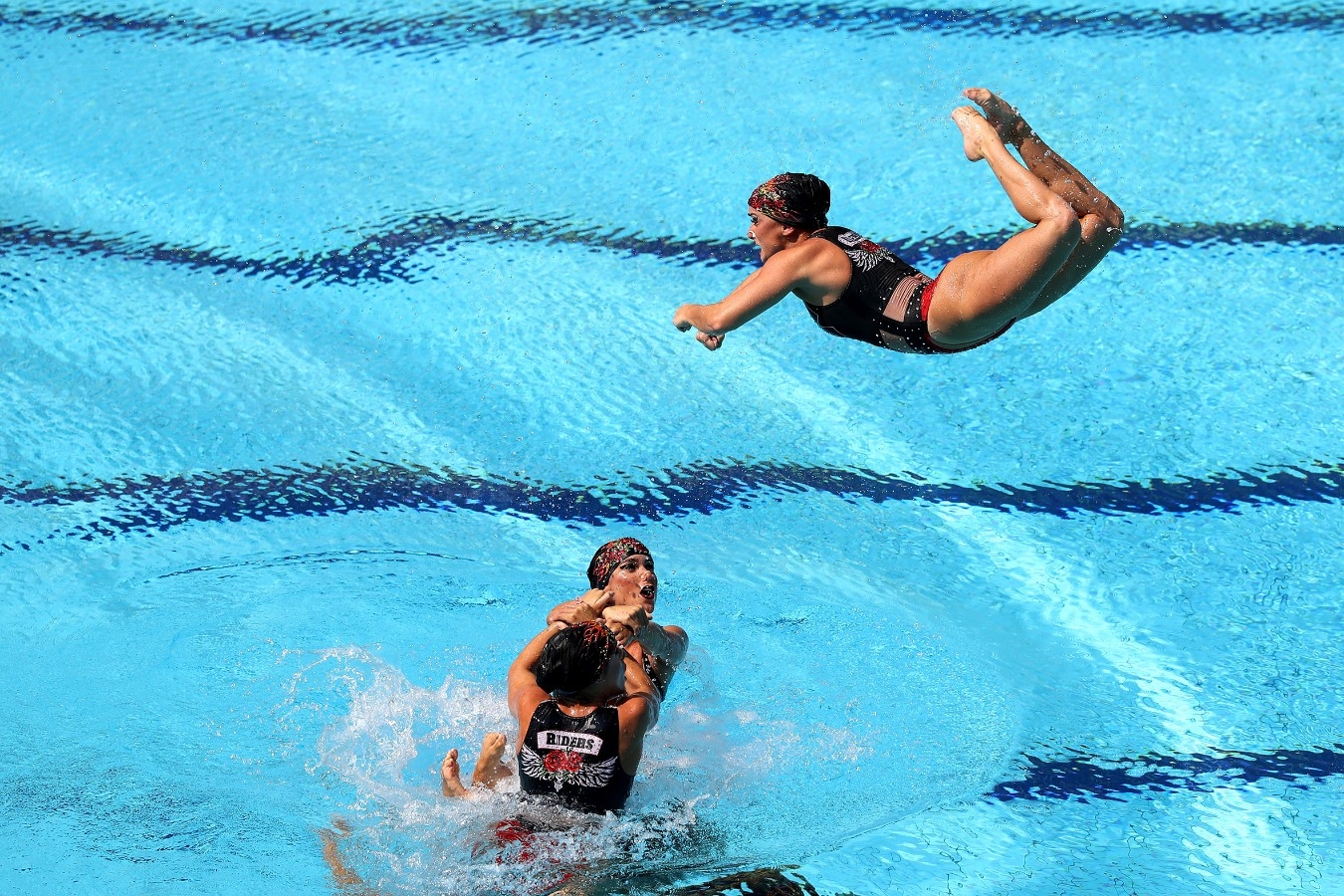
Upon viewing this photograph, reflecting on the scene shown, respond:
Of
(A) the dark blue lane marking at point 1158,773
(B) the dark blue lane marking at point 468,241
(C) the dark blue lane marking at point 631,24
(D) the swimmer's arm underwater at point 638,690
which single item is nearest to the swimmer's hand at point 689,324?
(D) the swimmer's arm underwater at point 638,690

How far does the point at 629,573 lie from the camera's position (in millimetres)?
3398

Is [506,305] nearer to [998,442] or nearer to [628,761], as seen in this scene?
[998,442]

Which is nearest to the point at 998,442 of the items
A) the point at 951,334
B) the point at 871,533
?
the point at 871,533

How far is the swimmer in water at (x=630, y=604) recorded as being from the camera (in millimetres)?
3252

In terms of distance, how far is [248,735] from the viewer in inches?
143

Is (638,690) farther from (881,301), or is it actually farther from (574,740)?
(881,301)

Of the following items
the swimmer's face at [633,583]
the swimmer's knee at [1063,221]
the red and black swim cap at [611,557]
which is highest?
the swimmer's knee at [1063,221]

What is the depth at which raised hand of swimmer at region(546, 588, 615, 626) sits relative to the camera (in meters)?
3.24

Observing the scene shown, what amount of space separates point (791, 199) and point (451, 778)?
147cm

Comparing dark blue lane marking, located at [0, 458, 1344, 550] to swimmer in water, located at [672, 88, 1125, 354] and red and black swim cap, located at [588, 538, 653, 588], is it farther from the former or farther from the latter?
swimmer in water, located at [672, 88, 1125, 354]

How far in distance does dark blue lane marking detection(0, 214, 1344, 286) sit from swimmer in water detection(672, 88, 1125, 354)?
86.7 inches

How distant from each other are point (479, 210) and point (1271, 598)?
337 centimetres

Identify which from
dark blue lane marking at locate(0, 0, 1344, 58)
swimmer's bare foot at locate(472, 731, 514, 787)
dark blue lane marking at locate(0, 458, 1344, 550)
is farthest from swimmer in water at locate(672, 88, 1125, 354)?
dark blue lane marking at locate(0, 0, 1344, 58)

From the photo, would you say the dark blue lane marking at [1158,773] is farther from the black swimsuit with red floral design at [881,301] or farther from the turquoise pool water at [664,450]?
the black swimsuit with red floral design at [881,301]
